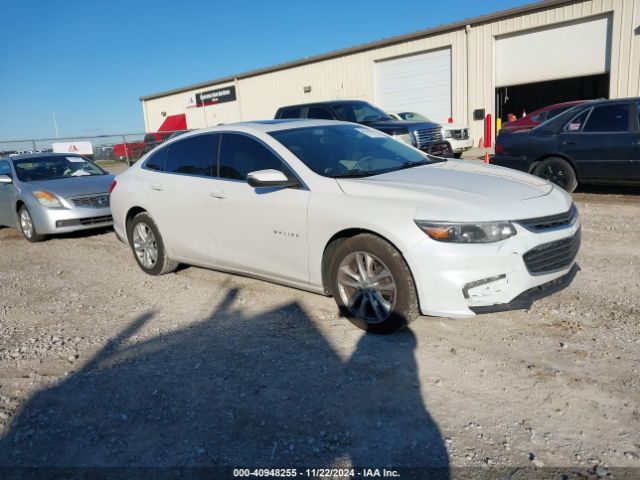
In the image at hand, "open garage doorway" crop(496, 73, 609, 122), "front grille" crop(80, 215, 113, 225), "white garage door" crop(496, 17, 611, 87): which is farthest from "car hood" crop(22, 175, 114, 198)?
"open garage doorway" crop(496, 73, 609, 122)

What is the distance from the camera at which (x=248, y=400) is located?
316cm

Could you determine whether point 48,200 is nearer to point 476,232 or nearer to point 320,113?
point 320,113

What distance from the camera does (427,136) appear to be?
38.2 feet

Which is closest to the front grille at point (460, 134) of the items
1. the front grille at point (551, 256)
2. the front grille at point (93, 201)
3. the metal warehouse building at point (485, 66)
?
the metal warehouse building at point (485, 66)

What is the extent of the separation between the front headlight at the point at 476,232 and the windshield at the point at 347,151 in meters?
1.03

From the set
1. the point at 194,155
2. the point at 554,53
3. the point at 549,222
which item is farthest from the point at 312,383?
the point at 554,53

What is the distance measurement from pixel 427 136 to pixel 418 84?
37.8 feet

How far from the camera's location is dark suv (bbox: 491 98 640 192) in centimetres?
791

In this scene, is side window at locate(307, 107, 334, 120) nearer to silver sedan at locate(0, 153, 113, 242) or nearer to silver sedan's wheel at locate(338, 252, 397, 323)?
silver sedan at locate(0, 153, 113, 242)

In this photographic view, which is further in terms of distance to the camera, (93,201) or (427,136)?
(427,136)

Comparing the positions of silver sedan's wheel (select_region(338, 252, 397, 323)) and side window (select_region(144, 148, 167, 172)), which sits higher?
side window (select_region(144, 148, 167, 172))

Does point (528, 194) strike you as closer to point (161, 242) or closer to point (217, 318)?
point (217, 318)

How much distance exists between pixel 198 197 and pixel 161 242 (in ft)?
3.04

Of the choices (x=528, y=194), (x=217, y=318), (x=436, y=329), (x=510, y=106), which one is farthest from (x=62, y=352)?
(x=510, y=106)
